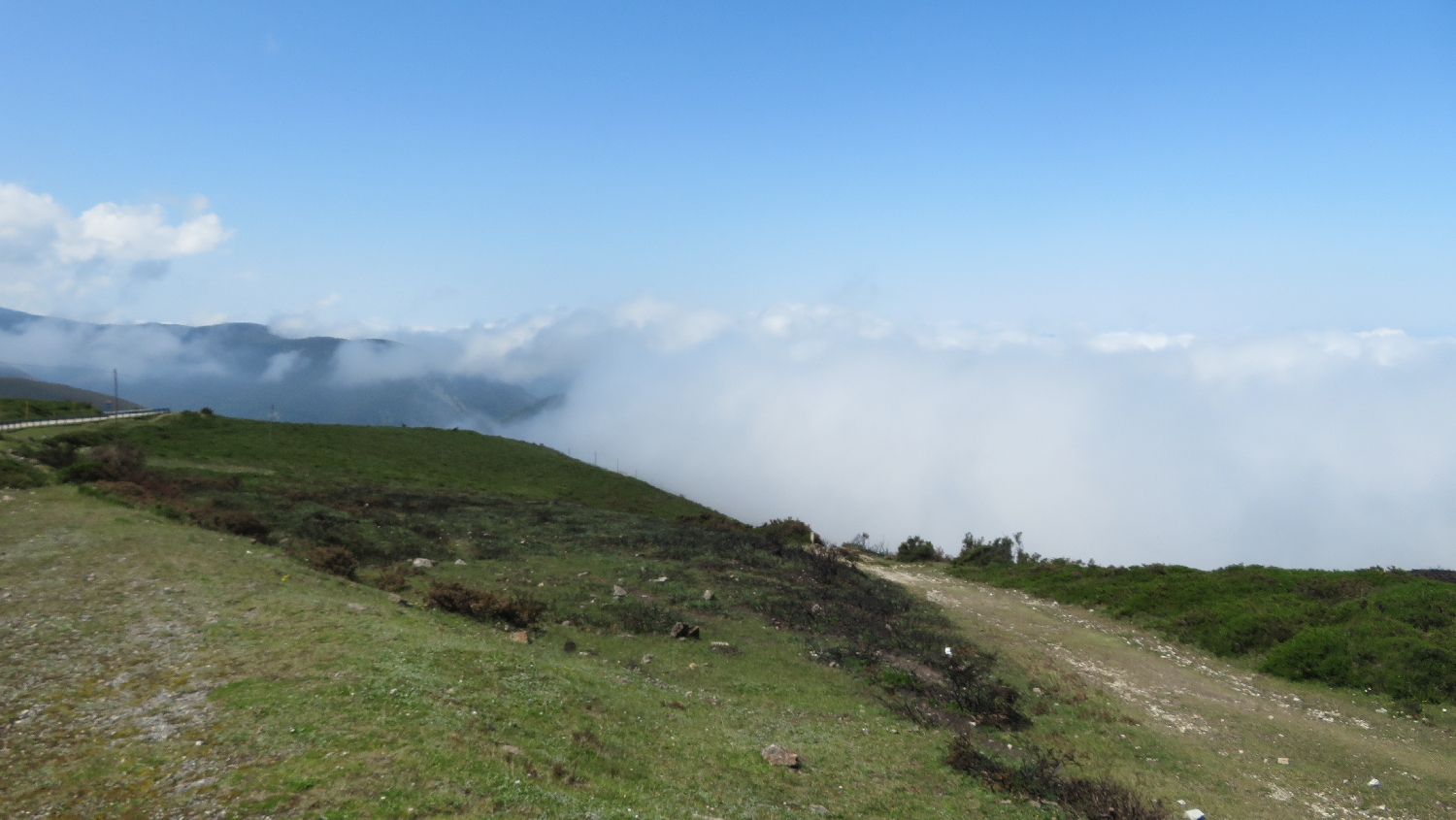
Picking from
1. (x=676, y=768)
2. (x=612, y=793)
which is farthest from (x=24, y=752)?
(x=676, y=768)

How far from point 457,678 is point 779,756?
228 inches

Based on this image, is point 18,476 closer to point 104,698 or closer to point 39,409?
point 104,698

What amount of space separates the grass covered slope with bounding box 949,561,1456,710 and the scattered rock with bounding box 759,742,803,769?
19114 millimetres

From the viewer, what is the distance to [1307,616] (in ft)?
78.0

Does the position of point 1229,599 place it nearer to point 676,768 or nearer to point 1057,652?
point 1057,652

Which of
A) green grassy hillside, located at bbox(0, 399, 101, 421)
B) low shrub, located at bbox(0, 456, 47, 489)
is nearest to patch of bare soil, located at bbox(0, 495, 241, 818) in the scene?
low shrub, located at bbox(0, 456, 47, 489)

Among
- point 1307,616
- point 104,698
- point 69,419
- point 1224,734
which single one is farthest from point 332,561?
point 69,419

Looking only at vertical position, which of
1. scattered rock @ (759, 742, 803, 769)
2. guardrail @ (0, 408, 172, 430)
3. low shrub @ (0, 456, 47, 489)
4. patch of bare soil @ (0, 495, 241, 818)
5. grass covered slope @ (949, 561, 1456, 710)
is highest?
grass covered slope @ (949, 561, 1456, 710)

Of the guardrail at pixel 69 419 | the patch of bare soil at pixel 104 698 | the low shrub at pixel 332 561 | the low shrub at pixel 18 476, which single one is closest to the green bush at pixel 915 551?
the low shrub at pixel 332 561

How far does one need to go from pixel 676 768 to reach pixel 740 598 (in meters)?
12.1

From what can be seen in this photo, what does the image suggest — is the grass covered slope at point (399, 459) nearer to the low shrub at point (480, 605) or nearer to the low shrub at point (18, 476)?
the low shrub at point (18, 476)

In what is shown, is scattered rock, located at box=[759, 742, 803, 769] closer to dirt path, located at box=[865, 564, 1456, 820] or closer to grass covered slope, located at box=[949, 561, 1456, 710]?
dirt path, located at box=[865, 564, 1456, 820]

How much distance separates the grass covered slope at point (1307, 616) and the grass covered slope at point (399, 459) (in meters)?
29.7

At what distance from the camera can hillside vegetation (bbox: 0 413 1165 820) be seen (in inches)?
309
